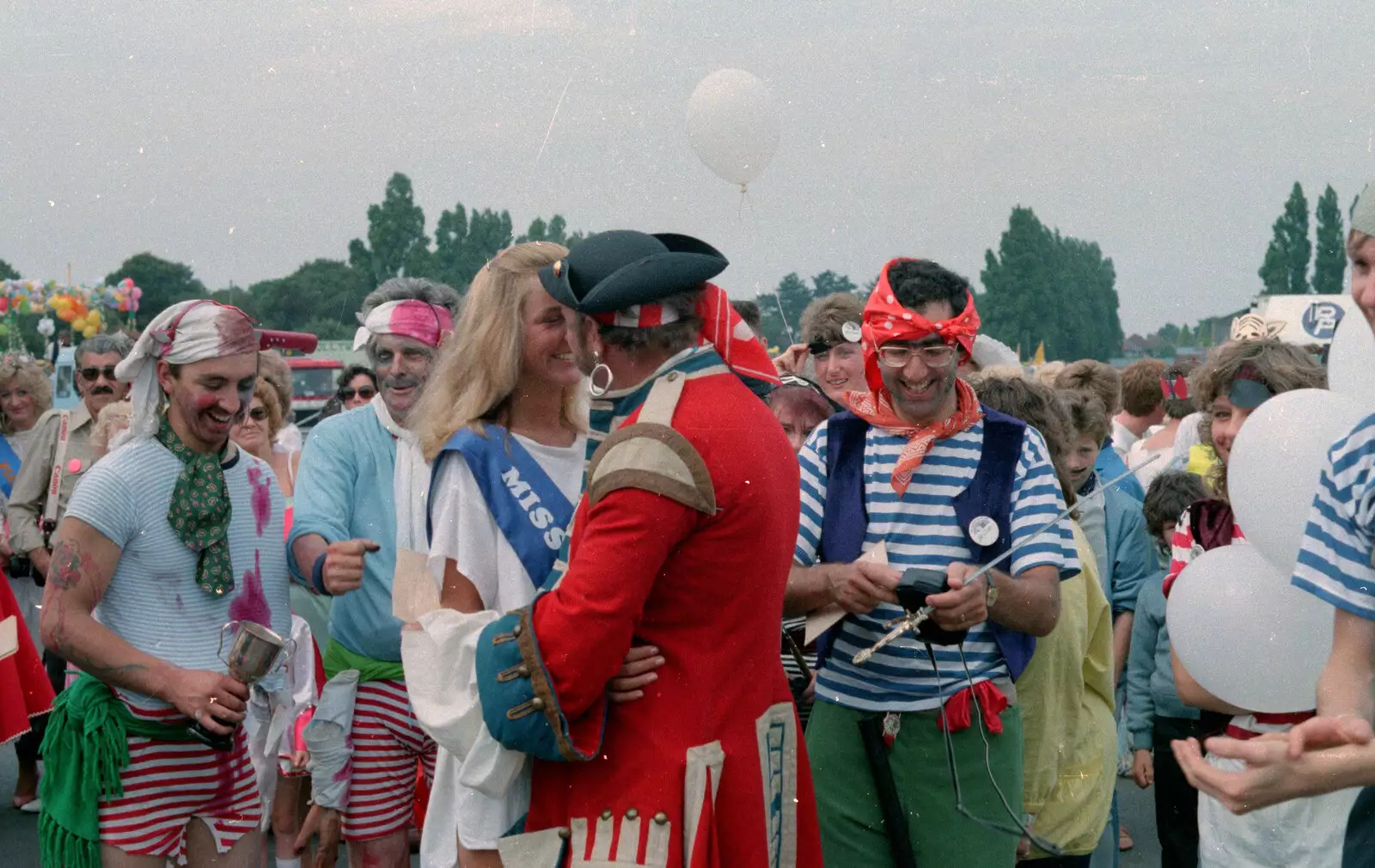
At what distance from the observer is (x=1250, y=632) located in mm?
3008

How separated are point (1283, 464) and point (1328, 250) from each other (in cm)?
2129

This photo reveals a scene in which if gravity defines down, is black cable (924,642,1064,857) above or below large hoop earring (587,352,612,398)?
below

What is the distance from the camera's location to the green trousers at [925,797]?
3455 mm

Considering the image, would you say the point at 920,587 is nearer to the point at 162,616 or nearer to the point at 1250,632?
the point at 1250,632

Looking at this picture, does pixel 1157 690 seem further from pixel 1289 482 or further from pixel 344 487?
pixel 344 487

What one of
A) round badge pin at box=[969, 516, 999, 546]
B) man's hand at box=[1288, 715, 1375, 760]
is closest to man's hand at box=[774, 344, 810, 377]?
round badge pin at box=[969, 516, 999, 546]

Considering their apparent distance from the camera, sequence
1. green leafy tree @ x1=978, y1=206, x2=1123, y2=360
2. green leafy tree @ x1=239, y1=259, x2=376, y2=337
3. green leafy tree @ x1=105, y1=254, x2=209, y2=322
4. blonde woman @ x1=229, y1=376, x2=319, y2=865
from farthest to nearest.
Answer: green leafy tree @ x1=105, y1=254, x2=209, y2=322 < green leafy tree @ x1=239, y1=259, x2=376, y2=337 < green leafy tree @ x1=978, y1=206, x2=1123, y2=360 < blonde woman @ x1=229, y1=376, x2=319, y2=865

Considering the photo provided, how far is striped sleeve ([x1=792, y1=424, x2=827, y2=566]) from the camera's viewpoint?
3617 millimetres

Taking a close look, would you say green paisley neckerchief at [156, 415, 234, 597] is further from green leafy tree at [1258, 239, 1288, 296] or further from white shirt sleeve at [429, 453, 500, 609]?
green leafy tree at [1258, 239, 1288, 296]

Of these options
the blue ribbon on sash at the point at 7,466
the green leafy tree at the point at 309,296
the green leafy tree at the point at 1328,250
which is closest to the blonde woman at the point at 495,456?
the blue ribbon on sash at the point at 7,466

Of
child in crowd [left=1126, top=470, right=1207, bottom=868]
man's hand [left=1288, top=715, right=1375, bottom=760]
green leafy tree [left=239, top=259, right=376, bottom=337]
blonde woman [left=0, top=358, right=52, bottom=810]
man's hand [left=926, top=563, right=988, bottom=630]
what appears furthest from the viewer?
green leafy tree [left=239, top=259, right=376, bottom=337]

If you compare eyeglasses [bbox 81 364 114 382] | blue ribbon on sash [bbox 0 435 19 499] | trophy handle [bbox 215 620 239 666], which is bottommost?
blue ribbon on sash [bbox 0 435 19 499]

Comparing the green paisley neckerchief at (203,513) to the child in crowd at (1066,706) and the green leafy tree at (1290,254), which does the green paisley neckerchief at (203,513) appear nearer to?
the child in crowd at (1066,706)

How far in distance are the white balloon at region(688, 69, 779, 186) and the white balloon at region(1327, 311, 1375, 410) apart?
3936 mm
